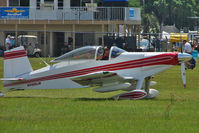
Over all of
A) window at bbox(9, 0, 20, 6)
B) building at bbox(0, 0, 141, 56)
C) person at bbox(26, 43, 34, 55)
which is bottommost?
person at bbox(26, 43, 34, 55)

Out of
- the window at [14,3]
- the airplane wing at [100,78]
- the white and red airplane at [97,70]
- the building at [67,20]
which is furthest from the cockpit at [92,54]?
the window at [14,3]

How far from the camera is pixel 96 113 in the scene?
13.1m

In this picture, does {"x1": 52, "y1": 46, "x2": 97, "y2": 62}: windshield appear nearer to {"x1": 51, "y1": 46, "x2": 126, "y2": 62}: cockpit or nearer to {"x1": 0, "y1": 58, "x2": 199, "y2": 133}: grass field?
{"x1": 51, "y1": 46, "x2": 126, "y2": 62}: cockpit

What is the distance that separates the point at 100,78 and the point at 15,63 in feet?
9.41

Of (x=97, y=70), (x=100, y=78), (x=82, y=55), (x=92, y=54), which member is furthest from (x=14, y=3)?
(x=100, y=78)

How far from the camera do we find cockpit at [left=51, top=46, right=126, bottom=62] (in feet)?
53.7

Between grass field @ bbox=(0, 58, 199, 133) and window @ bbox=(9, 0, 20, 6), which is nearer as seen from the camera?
grass field @ bbox=(0, 58, 199, 133)

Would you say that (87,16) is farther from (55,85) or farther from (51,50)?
(55,85)

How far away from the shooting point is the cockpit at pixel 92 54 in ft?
53.7

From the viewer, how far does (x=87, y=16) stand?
140 ft

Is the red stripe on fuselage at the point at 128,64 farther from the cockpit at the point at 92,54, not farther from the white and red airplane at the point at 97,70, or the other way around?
the cockpit at the point at 92,54

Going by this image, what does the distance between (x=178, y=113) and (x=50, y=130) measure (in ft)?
12.6

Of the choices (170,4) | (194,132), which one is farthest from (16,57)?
(170,4)

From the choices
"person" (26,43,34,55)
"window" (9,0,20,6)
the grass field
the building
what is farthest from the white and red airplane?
"window" (9,0,20,6)
